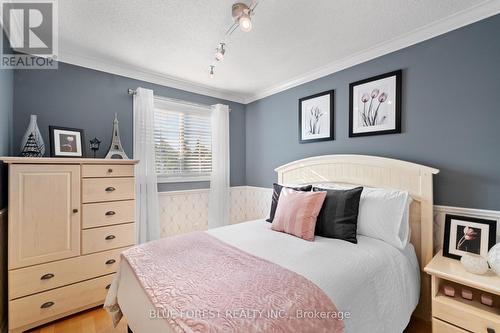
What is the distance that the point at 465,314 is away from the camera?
1402 mm

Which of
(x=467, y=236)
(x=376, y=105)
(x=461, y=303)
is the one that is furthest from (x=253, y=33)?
(x=461, y=303)

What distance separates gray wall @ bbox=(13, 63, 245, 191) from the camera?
218cm

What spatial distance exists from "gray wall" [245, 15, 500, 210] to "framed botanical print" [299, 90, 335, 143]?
322mm

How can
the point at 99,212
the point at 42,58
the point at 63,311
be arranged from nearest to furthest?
the point at 63,311 → the point at 99,212 → the point at 42,58

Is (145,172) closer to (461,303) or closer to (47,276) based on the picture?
(47,276)

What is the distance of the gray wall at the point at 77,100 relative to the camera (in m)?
2.18

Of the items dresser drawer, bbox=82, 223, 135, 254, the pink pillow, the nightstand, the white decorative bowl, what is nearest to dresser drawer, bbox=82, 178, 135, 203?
dresser drawer, bbox=82, 223, 135, 254

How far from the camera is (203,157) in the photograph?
3426mm

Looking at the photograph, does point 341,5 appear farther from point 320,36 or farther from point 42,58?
point 42,58

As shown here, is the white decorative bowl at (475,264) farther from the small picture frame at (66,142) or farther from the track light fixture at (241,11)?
the small picture frame at (66,142)

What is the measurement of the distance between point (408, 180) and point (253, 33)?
6.05ft

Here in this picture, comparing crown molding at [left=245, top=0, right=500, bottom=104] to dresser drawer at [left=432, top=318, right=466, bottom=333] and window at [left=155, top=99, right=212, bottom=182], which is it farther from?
dresser drawer at [left=432, top=318, right=466, bottom=333]

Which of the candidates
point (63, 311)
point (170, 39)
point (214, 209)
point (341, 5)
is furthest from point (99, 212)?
point (341, 5)

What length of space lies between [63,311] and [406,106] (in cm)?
351
